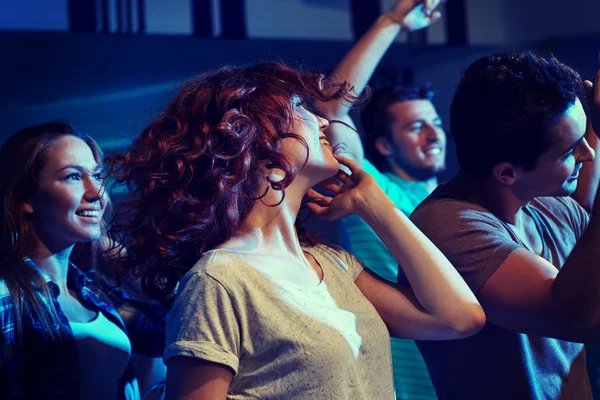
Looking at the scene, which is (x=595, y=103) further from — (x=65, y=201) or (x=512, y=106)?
(x=65, y=201)

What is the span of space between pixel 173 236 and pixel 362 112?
6.32 feet

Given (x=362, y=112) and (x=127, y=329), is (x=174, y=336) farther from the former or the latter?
(x=362, y=112)

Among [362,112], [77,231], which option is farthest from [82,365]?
[362,112]

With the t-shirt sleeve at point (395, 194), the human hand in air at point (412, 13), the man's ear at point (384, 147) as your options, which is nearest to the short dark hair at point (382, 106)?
the man's ear at point (384, 147)

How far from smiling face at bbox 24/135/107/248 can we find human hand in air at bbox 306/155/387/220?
666mm

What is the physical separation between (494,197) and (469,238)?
7.0 inches

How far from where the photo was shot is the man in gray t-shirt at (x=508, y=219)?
1322mm

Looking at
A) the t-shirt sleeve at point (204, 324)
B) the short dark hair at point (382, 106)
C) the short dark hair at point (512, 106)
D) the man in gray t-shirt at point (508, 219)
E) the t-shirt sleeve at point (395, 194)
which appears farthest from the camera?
the short dark hair at point (382, 106)

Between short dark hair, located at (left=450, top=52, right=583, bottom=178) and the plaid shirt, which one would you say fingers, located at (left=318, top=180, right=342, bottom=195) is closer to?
short dark hair, located at (left=450, top=52, right=583, bottom=178)

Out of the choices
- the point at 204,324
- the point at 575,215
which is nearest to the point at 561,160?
the point at 575,215

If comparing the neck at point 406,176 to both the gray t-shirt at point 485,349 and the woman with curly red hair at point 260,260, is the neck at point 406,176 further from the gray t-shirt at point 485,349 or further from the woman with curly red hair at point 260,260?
the woman with curly red hair at point 260,260

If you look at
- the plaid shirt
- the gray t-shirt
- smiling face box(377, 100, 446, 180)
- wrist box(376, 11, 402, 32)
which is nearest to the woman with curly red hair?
the gray t-shirt

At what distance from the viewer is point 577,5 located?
3574 mm

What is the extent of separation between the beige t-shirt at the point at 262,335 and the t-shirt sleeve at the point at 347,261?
7.3 inches
